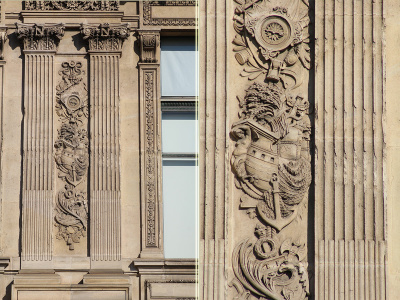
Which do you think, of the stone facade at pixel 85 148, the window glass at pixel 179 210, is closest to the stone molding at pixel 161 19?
the stone facade at pixel 85 148

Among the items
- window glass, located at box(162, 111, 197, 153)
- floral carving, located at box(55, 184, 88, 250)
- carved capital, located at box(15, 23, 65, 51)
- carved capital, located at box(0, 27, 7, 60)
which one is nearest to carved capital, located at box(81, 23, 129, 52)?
carved capital, located at box(15, 23, 65, 51)

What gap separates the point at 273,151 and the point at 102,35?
11.6 meters

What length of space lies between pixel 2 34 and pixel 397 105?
41.0 ft

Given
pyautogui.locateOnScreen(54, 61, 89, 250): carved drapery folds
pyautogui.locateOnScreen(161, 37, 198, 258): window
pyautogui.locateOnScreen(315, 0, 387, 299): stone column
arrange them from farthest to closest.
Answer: pyautogui.locateOnScreen(161, 37, 198, 258): window → pyautogui.locateOnScreen(54, 61, 89, 250): carved drapery folds → pyautogui.locateOnScreen(315, 0, 387, 299): stone column

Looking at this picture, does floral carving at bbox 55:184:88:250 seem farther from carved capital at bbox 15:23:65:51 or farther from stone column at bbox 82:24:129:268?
carved capital at bbox 15:23:65:51

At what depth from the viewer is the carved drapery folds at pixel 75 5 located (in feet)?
92.6

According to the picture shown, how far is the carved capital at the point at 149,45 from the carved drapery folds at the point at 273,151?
1114cm

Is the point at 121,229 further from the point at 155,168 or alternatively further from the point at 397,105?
the point at 397,105

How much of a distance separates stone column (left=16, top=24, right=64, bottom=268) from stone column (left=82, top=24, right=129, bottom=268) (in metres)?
0.68

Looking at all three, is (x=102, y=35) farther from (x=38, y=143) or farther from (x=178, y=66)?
(x=38, y=143)

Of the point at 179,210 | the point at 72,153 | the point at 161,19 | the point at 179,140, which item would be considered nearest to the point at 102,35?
the point at 161,19

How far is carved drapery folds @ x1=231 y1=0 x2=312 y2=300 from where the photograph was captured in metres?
16.9

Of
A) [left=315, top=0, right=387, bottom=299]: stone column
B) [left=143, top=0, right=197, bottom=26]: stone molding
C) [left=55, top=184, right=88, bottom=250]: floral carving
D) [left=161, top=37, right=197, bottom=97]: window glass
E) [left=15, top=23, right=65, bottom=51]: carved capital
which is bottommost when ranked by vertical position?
[left=55, top=184, right=88, bottom=250]: floral carving

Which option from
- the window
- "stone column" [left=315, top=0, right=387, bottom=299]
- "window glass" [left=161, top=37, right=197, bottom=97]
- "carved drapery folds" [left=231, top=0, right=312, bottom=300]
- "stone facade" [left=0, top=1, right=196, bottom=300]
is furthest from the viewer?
"window glass" [left=161, top=37, right=197, bottom=97]
